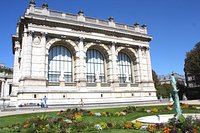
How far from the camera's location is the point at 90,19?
112 feet

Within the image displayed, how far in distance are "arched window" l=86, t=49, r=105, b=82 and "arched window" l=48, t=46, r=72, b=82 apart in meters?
3.62

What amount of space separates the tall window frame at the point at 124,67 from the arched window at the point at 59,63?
10.3 meters

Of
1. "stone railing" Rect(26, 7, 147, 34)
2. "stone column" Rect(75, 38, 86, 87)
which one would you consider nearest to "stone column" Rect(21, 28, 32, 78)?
"stone railing" Rect(26, 7, 147, 34)

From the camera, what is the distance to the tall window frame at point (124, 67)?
3638 cm

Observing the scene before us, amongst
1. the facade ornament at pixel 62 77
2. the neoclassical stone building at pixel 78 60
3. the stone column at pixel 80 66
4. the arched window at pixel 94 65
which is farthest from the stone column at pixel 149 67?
the facade ornament at pixel 62 77

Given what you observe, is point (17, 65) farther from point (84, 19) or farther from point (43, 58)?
point (84, 19)

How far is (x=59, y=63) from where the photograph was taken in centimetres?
3123

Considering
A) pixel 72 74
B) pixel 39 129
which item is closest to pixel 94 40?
pixel 72 74

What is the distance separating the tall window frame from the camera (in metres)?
36.4

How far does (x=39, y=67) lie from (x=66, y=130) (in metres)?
19.9

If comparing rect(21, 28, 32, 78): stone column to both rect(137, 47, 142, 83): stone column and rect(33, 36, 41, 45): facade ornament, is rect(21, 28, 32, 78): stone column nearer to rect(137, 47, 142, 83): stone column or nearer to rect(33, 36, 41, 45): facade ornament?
rect(33, 36, 41, 45): facade ornament

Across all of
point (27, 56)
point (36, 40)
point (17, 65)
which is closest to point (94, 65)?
point (36, 40)

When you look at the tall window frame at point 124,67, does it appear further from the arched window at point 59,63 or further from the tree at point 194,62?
the tree at point 194,62

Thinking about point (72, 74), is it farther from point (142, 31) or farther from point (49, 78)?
point (142, 31)
